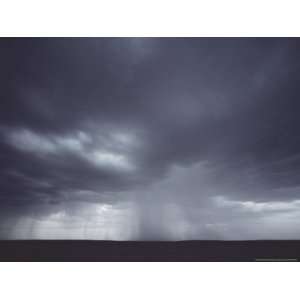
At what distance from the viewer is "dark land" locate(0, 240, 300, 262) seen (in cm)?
233

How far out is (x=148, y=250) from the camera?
93.0 inches

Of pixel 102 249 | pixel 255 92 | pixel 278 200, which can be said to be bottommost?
pixel 102 249

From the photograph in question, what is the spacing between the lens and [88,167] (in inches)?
92.4

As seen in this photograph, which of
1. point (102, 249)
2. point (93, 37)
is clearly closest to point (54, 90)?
point (93, 37)

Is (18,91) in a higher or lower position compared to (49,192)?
higher

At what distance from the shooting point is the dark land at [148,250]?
233 centimetres
